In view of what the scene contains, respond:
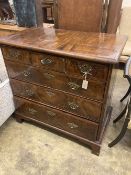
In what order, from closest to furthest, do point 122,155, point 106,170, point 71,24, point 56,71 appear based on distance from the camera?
point 56,71 → point 106,170 → point 122,155 → point 71,24

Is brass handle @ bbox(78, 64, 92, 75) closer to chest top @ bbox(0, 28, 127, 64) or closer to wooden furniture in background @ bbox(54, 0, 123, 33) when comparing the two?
chest top @ bbox(0, 28, 127, 64)

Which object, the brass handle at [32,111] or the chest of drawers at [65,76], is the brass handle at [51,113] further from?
the brass handle at [32,111]

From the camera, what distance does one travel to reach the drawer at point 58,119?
4.15ft

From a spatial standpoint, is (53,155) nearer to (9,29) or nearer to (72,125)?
(72,125)

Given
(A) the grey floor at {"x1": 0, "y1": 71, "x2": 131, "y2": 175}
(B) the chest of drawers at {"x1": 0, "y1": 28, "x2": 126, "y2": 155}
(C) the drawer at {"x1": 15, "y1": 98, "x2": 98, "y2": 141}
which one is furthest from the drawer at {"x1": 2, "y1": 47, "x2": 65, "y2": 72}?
(A) the grey floor at {"x1": 0, "y1": 71, "x2": 131, "y2": 175}

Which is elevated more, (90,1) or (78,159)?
(90,1)

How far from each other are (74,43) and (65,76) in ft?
0.80

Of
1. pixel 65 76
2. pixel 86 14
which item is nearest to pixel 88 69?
pixel 65 76

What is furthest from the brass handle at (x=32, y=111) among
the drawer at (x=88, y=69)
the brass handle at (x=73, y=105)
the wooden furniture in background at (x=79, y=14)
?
the wooden furniture in background at (x=79, y=14)

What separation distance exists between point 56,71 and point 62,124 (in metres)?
0.53

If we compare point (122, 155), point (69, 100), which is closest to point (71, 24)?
point (69, 100)

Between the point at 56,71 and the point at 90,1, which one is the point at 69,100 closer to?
the point at 56,71

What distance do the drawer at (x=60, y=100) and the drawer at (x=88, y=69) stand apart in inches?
8.0

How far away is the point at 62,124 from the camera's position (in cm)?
140
